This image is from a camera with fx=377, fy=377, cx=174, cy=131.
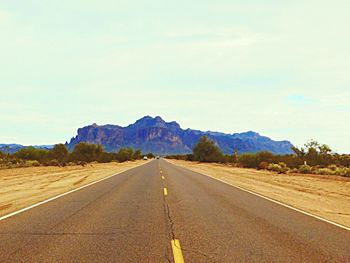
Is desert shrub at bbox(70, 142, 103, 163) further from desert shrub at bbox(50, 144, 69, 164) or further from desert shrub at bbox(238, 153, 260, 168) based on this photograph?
desert shrub at bbox(238, 153, 260, 168)

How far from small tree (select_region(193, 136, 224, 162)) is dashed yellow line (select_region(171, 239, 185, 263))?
3149 inches

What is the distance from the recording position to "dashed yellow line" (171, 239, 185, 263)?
592 centimetres

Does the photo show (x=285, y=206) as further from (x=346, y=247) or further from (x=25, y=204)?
(x=25, y=204)

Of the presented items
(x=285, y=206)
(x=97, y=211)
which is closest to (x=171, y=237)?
(x=97, y=211)

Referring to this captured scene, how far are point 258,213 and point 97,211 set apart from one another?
4.76 m

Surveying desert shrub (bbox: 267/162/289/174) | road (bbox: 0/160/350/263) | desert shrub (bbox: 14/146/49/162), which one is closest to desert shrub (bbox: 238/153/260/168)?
desert shrub (bbox: 267/162/289/174)

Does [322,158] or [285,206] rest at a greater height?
[322,158]

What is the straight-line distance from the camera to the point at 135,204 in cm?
1280

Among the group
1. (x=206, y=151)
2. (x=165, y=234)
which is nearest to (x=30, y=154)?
(x=206, y=151)

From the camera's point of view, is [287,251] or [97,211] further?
[97,211]

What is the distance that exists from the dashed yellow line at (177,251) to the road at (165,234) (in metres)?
0.06

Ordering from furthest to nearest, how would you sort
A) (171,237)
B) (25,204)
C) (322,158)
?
(322,158), (25,204), (171,237)

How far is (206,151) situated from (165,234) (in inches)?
3302

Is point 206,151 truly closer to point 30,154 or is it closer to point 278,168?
point 30,154
